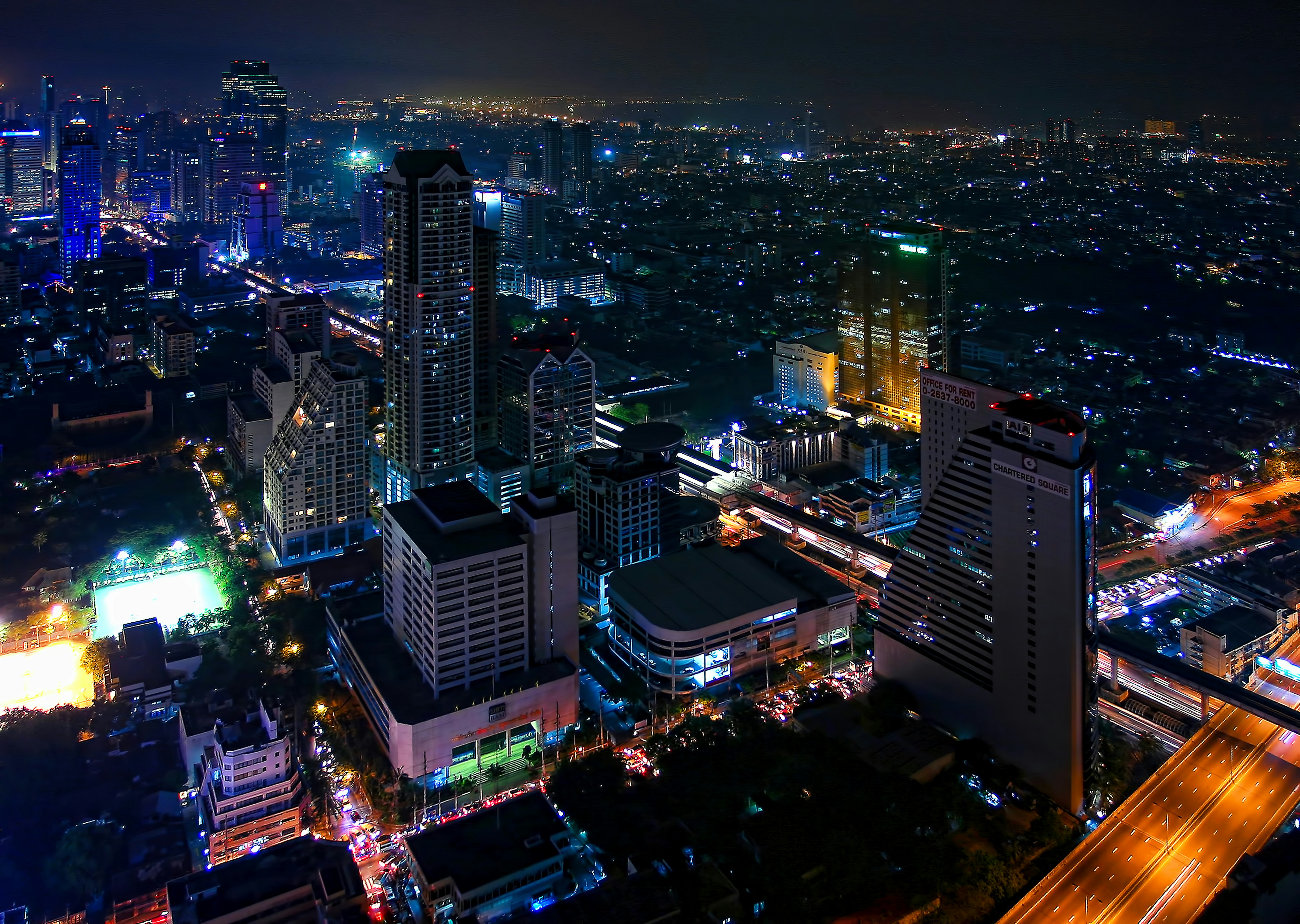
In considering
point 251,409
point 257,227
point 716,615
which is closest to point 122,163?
point 257,227

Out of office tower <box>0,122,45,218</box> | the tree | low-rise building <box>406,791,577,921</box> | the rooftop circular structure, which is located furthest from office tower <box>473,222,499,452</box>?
office tower <box>0,122,45,218</box>

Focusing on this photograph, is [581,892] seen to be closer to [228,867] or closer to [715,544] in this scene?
[228,867]

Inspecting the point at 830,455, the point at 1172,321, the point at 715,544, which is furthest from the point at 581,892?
the point at 1172,321

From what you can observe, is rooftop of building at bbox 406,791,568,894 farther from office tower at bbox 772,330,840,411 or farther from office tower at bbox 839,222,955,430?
office tower at bbox 772,330,840,411

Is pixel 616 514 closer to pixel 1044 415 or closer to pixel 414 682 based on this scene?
pixel 414 682

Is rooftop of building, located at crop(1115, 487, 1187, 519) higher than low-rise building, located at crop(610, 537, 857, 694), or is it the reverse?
rooftop of building, located at crop(1115, 487, 1187, 519)

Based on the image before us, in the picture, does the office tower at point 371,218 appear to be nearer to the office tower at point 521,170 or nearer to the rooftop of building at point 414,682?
the office tower at point 521,170

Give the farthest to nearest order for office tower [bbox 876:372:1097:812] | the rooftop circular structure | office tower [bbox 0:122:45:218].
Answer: office tower [bbox 0:122:45:218], the rooftop circular structure, office tower [bbox 876:372:1097:812]
